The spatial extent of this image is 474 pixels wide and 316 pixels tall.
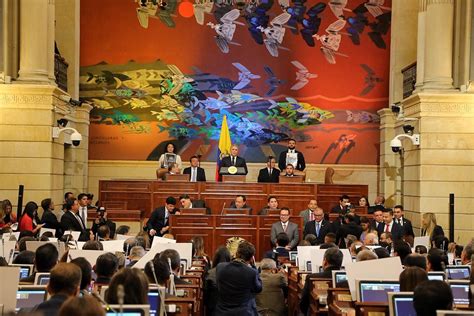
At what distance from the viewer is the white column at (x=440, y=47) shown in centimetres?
1869

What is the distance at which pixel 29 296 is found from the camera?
6785 millimetres

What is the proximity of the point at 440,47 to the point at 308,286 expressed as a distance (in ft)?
33.9

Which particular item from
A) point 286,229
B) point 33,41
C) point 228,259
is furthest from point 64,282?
point 33,41

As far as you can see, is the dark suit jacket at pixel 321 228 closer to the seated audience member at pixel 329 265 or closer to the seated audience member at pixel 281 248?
the seated audience member at pixel 281 248

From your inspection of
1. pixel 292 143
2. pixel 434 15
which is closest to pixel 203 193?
pixel 292 143

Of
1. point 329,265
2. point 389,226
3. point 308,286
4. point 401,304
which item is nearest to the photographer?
point 401,304

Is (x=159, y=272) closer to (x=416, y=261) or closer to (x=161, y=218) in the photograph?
(x=416, y=261)

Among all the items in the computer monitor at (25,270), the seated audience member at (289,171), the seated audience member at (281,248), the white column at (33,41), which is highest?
the white column at (33,41)

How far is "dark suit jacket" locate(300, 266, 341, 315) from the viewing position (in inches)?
384

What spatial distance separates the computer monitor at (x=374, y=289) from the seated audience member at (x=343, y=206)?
953 cm

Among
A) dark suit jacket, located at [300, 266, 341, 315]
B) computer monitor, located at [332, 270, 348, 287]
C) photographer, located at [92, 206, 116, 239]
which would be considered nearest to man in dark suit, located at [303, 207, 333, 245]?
photographer, located at [92, 206, 116, 239]

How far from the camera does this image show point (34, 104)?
18.2 meters

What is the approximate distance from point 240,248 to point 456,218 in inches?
387

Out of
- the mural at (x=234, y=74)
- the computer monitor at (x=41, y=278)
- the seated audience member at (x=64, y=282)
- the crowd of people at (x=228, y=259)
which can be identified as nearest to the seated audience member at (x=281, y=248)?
the crowd of people at (x=228, y=259)
